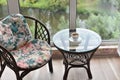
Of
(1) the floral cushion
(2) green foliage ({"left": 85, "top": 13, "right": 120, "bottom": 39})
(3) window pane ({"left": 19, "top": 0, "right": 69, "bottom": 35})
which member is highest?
(3) window pane ({"left": 19, "top": 0, "right": 69, "bottom": 35})

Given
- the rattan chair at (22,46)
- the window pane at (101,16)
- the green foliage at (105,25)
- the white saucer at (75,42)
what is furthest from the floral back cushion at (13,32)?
the green foliage at (105,25)

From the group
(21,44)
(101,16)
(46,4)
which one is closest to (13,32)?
(21,44)

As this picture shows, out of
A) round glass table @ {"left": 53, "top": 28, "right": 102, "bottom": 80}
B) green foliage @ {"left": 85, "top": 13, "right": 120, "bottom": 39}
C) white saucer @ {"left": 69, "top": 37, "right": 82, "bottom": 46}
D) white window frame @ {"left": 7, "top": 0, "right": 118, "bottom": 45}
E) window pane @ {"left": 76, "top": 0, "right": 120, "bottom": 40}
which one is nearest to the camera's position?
round glass table @ {"left": 53, "top": 28, "right": 102, "bottom": 80}

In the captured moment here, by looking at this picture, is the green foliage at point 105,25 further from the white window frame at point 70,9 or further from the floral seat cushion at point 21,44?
the floral seat cushion at point 21,44

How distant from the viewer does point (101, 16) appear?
2.96m

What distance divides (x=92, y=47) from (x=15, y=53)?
0.85m

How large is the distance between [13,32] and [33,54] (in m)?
0.35

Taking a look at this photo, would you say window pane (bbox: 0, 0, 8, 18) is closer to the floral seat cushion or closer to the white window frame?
the white window frame

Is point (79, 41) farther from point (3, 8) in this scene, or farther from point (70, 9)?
point (3, 8)

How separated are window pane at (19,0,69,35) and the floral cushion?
0.49m

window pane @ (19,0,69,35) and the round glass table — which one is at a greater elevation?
window pane @ (19,0,69,35)

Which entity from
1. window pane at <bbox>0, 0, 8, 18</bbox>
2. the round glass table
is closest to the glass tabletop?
the round glass table

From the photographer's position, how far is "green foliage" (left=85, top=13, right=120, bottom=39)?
9.75 feet

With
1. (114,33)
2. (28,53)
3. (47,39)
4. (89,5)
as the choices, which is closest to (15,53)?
(28,53)
